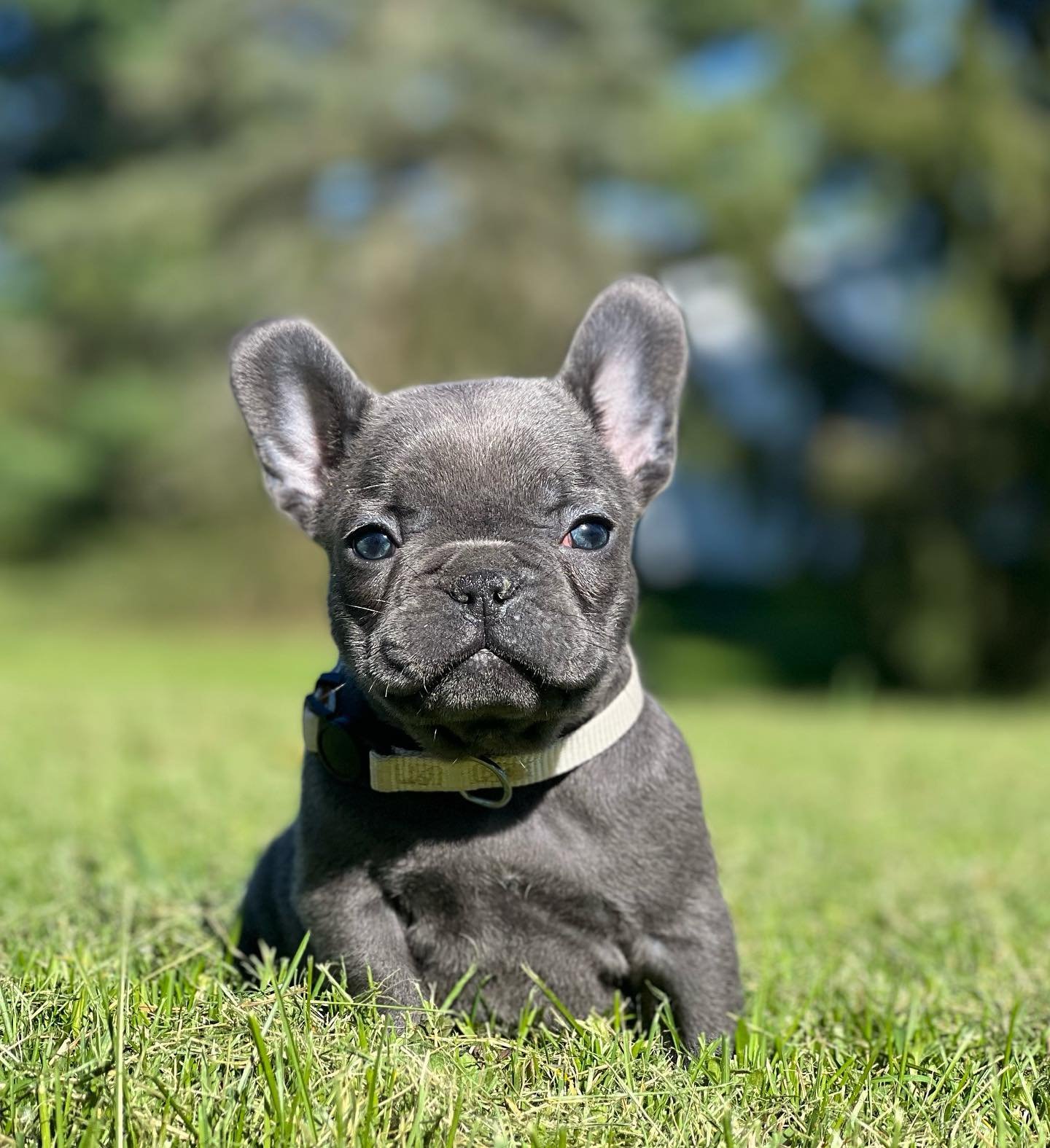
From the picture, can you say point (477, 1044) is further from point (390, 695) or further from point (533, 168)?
point (533, 168)

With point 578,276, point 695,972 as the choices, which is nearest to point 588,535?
point 695,972

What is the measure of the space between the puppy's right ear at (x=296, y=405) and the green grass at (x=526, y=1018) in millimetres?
1064

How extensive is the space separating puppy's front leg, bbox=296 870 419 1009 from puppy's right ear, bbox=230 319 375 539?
0.81 m

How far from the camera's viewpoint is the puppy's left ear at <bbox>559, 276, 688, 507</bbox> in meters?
3.07

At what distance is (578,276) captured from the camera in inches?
977

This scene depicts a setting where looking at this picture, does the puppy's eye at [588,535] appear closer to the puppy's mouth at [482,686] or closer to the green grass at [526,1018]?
the puppy's mouth at [482,686]

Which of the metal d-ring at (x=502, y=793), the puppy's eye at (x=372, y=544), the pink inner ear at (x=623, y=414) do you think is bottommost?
the metal d-ring at (x=502, y=793)

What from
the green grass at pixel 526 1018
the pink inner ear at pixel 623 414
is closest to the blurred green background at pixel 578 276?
the green grass at pixel 526 1018

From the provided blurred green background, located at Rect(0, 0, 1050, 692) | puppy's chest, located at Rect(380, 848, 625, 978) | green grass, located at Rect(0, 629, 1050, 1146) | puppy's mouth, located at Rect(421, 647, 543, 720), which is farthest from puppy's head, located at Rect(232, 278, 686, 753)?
blurred green background, located at Rect(0, 0, 1050, 692)

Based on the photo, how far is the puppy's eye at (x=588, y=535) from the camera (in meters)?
2.77

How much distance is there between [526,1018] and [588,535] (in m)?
0.95

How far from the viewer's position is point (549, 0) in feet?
86.5

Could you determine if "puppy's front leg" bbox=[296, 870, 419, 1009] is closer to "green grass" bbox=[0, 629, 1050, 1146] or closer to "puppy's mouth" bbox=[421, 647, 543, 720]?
"green grass" bbox=[0, 629, 1050, 1146]

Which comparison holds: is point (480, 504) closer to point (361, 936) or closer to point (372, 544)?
point (372, 544)
